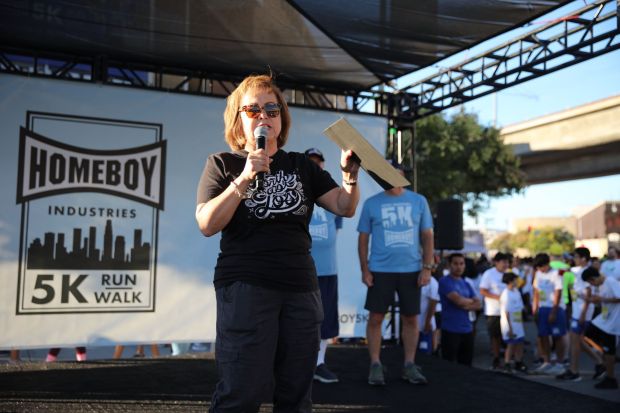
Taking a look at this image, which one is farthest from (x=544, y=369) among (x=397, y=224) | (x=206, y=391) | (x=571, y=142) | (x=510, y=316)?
(x=571, y=142)

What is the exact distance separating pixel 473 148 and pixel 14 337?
677 inches

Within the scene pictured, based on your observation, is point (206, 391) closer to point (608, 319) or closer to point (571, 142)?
point (608, 319)

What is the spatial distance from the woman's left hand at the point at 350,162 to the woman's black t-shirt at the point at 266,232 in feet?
0.59

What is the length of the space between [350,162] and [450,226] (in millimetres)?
6489

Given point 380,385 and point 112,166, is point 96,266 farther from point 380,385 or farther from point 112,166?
point 380,385

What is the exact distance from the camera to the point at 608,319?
6230mm

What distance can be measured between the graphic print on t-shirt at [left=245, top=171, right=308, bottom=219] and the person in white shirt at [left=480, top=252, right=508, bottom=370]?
6748mm

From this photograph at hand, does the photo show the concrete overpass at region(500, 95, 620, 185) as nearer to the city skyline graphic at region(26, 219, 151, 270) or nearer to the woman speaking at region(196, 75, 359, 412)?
the city skyline graphic at region(26, 219, 151, 270)

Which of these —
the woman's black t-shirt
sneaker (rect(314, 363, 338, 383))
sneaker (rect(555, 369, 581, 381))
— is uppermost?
the woman's black t-shirt

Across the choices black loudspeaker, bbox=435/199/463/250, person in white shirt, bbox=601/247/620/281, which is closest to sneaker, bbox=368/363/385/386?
black loudspeaker, bbox=435/199/463/250

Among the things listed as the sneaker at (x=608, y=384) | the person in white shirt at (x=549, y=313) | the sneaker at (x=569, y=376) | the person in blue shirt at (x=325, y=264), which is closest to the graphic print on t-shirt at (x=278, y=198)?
the person in blue shirt at (x=325, y=264)

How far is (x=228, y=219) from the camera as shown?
1872 millimetres

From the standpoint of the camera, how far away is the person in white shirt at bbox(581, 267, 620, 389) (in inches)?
244

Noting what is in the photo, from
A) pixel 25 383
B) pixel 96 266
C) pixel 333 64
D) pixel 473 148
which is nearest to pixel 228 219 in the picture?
pixel 25 383
